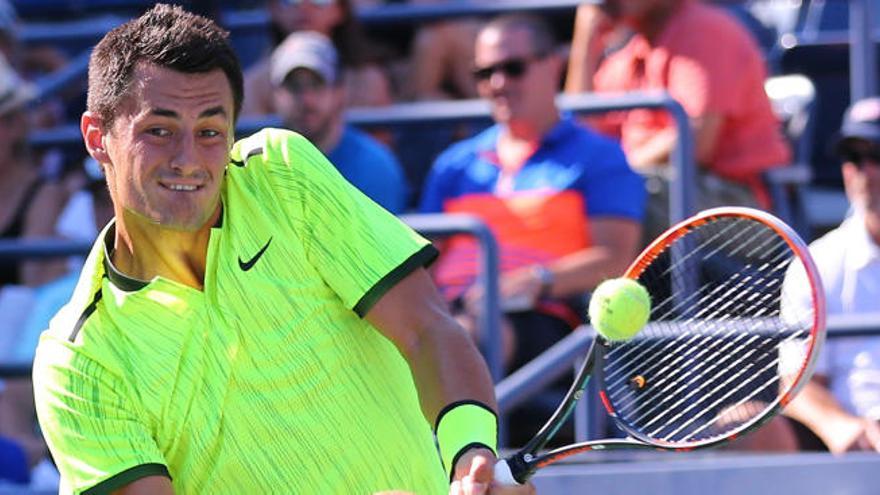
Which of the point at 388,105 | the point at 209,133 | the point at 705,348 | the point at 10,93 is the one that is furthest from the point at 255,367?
the point at 388,105

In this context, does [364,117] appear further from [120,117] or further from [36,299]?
[120,117]

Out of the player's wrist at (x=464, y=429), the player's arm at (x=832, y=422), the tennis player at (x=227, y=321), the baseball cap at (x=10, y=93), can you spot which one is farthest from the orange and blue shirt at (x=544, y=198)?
the player's wrist at (x=464, y=429)

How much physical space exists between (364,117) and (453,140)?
1.13 ft

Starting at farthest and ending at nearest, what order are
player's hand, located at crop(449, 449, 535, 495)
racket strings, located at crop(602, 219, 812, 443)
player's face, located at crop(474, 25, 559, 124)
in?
player's face, located at crop(474, 25, 559, 124)
racket strings, located at crop(602, 219, 812, 443)
player's hand, located at crop(449, 449, 535, 495)

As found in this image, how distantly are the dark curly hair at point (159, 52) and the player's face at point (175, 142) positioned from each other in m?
0.02

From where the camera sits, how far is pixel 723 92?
6.01m

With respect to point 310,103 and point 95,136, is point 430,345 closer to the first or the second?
point 95,136

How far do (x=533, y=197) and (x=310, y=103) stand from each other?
89cm

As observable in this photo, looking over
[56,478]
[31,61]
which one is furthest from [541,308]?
[31,61]

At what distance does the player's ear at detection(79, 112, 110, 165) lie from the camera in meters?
3.18

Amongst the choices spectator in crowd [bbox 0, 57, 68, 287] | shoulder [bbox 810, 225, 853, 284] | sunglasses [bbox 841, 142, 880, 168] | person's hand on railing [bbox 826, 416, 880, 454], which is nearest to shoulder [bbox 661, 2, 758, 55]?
sunglasses [bbox 841, 142, 880, 168]

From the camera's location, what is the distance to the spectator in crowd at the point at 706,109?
5.95 meters

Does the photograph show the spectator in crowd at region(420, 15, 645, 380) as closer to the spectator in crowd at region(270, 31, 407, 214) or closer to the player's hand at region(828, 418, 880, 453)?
the spectator in crowd at region(270, 31, 407, 214)

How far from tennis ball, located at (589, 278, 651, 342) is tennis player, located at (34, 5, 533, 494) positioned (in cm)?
27
